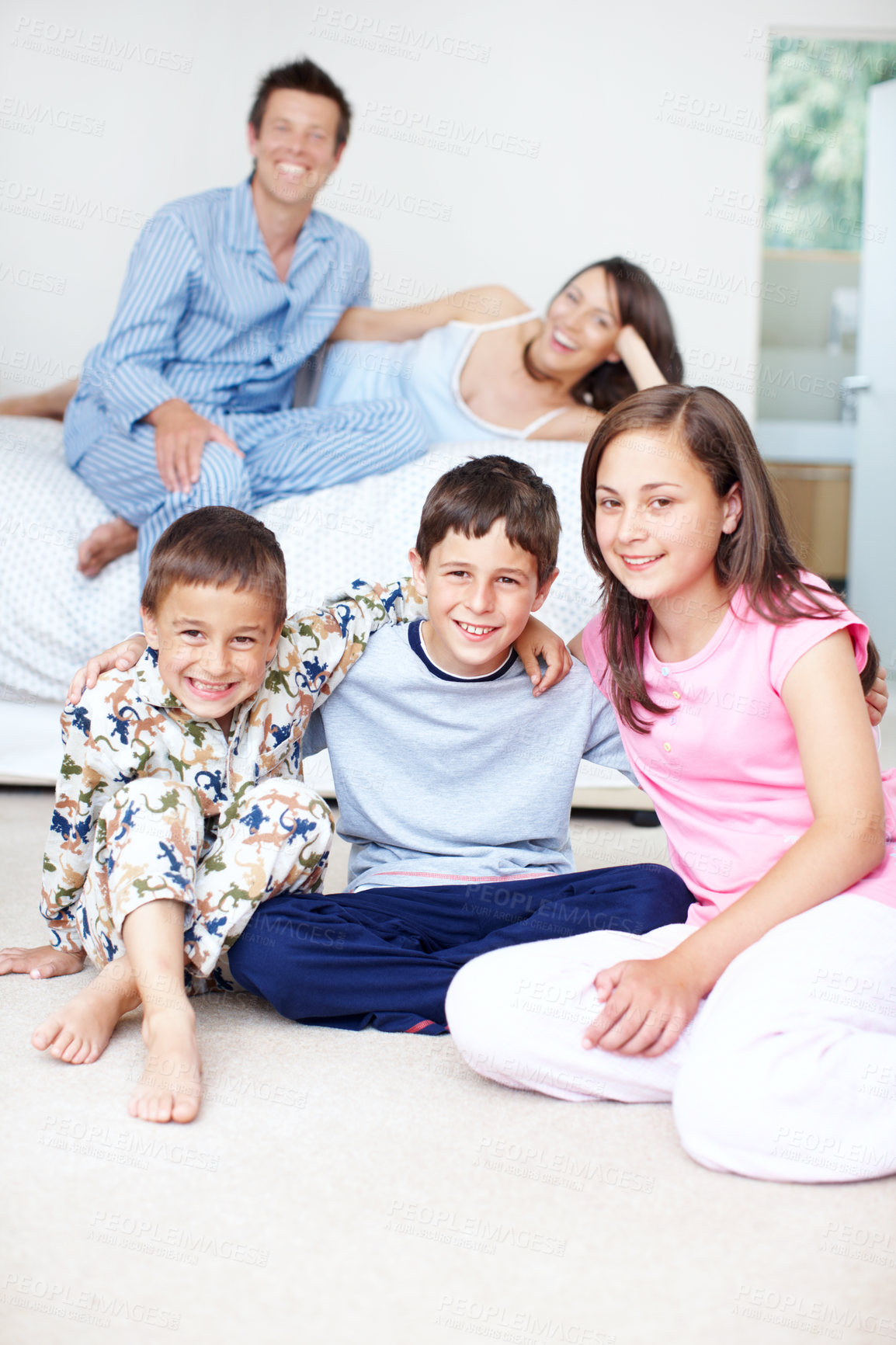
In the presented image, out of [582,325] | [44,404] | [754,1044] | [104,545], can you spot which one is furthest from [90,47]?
[754,1044]

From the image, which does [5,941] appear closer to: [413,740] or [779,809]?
[413,740]

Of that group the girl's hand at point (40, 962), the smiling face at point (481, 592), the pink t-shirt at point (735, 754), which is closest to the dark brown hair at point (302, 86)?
the smiling face at point (481, 592)

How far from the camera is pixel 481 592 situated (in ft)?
3.75

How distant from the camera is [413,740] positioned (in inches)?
49.0

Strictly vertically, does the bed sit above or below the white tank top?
below

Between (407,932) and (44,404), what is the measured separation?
1803 millimetres

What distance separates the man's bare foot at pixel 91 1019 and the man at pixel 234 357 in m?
0.96

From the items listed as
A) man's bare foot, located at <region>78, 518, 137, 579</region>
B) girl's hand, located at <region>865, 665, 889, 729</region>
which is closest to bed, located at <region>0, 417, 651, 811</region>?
man's bare foot, located at <region>78, 518, 137, 579</region>

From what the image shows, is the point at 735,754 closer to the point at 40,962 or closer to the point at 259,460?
the point at 40,962

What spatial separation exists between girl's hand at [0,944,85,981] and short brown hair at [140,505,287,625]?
385 mm

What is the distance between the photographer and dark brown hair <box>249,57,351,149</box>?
6.91ft

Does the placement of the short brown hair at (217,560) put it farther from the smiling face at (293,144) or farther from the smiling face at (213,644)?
the smiling face at (293,144)

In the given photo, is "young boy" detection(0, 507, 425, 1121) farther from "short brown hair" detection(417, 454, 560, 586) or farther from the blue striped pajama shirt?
the blue striped pajama shirt

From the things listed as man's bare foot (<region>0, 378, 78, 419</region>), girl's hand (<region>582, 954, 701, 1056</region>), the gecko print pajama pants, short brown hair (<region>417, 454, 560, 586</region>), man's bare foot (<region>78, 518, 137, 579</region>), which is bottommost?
girl's hand (<region>582, 954, 701, 1056</region>)
